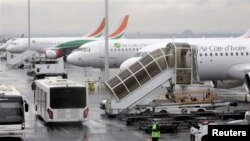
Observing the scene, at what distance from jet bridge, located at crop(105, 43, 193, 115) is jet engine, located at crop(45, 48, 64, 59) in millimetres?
62280

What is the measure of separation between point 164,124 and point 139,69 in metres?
5.71

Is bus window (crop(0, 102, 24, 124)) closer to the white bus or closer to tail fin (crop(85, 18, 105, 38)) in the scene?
the white bus

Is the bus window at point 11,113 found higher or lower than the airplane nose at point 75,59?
lower

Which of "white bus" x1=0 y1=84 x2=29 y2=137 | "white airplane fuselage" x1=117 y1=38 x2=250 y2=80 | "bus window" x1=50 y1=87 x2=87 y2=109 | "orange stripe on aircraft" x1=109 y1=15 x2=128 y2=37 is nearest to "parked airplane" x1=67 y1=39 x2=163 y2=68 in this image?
"white airplane fuselage" x1=117 y1=38 x2=250 y2=80

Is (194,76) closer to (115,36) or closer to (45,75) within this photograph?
(45,75)

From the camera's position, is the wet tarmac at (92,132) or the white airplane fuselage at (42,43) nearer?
the wet tarmac at (92,132)

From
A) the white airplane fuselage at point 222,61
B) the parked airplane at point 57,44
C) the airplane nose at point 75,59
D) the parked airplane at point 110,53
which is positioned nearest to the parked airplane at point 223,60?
the white airplane fuselage at point 222,61

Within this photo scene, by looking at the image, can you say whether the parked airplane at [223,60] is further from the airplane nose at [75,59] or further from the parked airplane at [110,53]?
the airplane nose at [75,59]

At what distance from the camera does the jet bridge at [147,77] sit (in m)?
36.4

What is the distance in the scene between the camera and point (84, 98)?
33875 millimetres

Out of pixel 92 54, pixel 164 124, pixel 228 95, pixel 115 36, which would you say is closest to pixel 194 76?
pixel 164 124

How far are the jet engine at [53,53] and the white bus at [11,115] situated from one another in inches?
2670

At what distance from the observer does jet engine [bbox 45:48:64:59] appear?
98.7 meters

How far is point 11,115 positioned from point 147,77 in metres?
10.1
